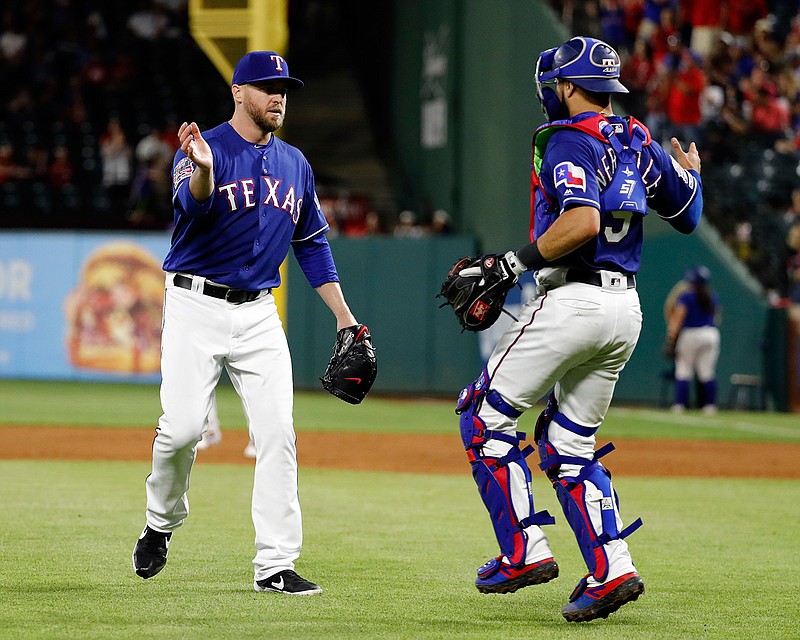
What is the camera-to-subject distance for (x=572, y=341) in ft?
16.5

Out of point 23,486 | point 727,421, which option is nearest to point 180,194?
point 23,486

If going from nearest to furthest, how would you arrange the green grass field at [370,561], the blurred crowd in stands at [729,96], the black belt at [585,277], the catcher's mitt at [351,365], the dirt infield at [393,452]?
the green grass field at [370,561]
the black belt at [585,277]
the catcher's mitt at [351,365]
the dirt infield at [393,452]
the blurred crowd in stands at [729,96]

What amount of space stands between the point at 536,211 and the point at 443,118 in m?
19.3

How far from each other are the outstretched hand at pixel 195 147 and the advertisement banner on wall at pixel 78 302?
16.7 meters

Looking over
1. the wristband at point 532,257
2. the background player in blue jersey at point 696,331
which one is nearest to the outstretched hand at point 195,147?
the wristband at point 532,257

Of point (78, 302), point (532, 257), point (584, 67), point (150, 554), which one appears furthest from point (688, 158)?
point (78, 302)

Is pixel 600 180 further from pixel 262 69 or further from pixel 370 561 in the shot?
pixel 370 561

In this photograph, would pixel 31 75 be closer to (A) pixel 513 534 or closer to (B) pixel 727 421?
(B) pixel 727 421

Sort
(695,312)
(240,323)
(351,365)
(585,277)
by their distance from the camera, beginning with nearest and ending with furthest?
(585,277) → (240,323) → (351,365) → (695,312)

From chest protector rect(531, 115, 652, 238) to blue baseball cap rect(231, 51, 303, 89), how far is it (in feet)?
3.58

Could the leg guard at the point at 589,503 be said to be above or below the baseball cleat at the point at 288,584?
above

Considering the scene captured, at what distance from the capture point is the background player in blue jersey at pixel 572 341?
16.4 feet

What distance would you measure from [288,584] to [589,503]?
4.28 feet

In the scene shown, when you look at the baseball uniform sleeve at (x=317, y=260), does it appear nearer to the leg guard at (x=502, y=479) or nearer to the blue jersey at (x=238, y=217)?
the blue jersey at (x=238, y=217)
